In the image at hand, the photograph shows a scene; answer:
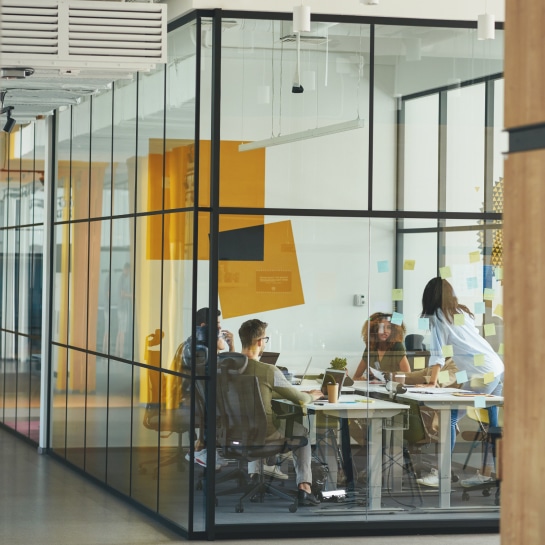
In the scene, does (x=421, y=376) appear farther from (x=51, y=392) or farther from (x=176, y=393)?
(x=51, y=392)

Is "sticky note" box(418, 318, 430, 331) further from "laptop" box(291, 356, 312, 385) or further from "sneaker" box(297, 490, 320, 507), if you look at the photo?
"sneaker" box(297, 490, 320, 507)

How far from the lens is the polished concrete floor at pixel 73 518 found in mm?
7812

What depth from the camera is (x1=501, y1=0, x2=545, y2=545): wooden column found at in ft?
12.1

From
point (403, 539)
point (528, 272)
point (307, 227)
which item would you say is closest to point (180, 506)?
point (403, 539)

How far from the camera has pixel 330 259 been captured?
8047mm

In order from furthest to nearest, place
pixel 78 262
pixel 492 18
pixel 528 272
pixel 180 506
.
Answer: pixel 78 262 < pixel 180 506 < pixel 492 18 < pixel 528 272

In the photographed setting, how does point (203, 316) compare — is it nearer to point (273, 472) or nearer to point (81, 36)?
point (273, 472)

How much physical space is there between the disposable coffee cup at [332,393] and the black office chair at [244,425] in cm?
35

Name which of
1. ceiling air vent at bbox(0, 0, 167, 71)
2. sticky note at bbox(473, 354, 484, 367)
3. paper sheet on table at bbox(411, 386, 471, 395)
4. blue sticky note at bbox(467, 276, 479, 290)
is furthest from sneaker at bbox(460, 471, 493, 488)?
ceiling air vent at bbox(0, 0, 167, 71)

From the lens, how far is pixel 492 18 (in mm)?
7523

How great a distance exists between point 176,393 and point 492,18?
3489mm

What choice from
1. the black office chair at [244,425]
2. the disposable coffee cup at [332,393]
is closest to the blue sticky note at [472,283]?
the disposable coffee cup at [332,393]

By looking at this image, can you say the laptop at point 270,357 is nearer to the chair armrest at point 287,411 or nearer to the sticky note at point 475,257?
the chair armrest at point 287,411

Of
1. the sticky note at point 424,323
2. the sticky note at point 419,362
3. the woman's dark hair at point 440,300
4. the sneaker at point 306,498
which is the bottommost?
the sneaker at point 306,498
